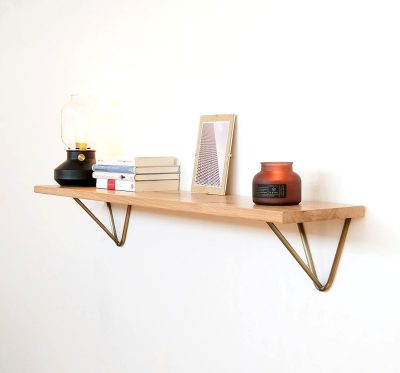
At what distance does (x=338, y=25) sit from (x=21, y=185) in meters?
1.64

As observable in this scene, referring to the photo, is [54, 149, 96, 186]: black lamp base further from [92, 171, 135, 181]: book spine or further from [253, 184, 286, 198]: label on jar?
[253, 184, 286, 198]: label on jar

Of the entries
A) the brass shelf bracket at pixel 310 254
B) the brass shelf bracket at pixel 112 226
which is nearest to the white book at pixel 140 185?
the brass shelf bracket at pixel 112 226

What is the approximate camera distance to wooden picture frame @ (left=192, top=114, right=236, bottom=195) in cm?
171

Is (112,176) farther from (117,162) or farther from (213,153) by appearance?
(213,153)

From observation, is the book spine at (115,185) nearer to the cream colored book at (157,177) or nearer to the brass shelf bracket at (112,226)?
the cream colored book at (157,177)

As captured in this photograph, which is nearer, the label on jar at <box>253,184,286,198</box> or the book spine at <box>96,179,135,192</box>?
the label on jar at <box>253,184,286,198</box>

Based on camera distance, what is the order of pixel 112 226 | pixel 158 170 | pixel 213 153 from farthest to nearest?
pixel 112 226 < pixel 158 170 < pixel 213 153

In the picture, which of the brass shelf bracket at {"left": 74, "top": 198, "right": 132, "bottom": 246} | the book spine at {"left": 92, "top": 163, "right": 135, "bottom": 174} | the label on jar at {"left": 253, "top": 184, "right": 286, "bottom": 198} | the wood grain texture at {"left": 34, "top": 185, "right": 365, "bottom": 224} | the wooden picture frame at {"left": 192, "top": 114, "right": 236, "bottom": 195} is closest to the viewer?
the wood grain texture at {"left": 34, "top": 185, "right": 365, "bottom": 224}

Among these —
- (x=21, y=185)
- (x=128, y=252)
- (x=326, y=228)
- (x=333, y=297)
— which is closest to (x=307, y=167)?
(x=326, y=228)

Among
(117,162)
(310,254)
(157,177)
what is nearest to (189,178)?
(157,177)

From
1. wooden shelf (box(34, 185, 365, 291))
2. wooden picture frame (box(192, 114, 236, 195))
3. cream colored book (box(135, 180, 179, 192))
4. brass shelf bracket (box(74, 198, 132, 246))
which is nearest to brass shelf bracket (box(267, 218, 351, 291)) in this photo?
wooden shelf (box(34, 185, 365, 291))

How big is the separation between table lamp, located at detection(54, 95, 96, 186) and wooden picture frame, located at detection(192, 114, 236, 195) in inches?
15.8

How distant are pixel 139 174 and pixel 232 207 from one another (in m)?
0.51

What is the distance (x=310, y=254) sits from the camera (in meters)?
1.53
